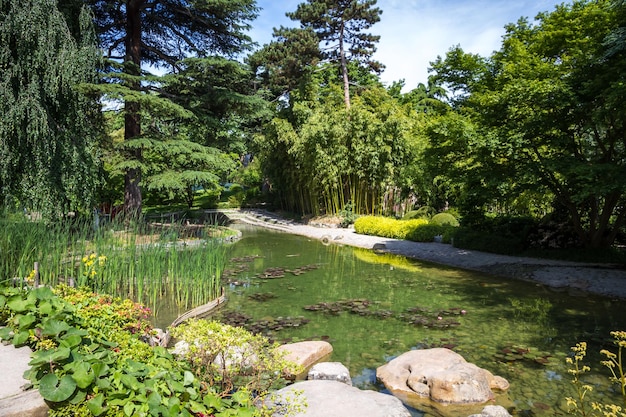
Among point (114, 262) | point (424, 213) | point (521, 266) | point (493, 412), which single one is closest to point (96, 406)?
point (493, 412)

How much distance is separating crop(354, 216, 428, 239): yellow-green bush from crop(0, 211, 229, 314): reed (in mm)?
8182

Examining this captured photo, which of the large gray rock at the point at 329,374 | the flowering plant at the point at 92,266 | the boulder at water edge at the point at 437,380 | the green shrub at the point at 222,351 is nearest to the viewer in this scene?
the green shrub at the point at 222,351

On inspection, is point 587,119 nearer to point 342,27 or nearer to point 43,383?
point 43,383

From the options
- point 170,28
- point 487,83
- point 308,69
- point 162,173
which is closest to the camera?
point 487,83

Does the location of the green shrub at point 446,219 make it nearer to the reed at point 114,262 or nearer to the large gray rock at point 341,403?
the reed at point 114,262

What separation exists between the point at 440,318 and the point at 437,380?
2.40 metres

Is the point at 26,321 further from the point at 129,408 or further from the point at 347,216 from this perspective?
the point at 347,216

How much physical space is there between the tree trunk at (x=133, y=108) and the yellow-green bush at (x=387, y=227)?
8.18m

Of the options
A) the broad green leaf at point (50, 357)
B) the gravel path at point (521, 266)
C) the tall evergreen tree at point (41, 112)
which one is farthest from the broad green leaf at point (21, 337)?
the gravel path at point (521, 266)

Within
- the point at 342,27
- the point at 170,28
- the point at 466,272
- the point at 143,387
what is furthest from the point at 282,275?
the point at 342,27

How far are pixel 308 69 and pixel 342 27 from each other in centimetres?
316

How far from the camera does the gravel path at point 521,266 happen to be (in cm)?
773

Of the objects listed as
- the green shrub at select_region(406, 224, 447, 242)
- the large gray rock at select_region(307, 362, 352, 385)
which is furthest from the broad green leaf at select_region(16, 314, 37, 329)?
the green shrub at select_region(406, 224, 447, 242)

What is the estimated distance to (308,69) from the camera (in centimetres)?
2056
